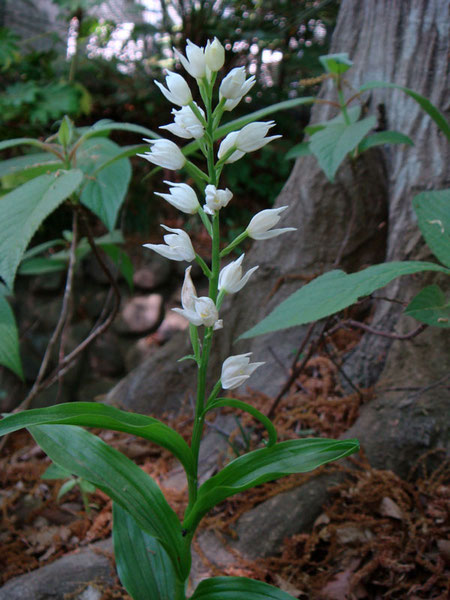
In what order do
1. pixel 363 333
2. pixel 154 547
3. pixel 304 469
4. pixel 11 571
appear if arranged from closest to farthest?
1. pixel 304 469
2. pixel 154 547
3. pixel 11 571
4. pixel 363 333

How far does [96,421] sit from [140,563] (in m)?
0.47

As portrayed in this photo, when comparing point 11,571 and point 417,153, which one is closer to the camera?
point 11,571

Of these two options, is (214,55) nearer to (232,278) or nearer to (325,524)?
(232,278)

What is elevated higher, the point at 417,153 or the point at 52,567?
the point at 417,153

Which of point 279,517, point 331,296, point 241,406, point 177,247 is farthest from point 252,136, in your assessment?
point 279,517

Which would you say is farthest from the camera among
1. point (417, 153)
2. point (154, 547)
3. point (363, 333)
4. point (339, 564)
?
point (363, 333)

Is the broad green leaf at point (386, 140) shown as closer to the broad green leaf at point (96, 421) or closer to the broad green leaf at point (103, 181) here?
the broad green leaf at point (103, 181)

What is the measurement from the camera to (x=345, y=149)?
1.35 metres

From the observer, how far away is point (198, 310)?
2.72 feet

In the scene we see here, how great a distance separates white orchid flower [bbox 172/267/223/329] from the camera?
2.69ft

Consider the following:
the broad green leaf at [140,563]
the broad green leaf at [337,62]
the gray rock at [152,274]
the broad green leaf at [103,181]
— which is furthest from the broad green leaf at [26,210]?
the gray rock at [152,274]

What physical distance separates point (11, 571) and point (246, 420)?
91cm

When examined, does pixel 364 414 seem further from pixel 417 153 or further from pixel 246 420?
pixel 417 153

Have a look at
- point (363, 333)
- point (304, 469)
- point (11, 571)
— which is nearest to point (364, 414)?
point (363, 333)
